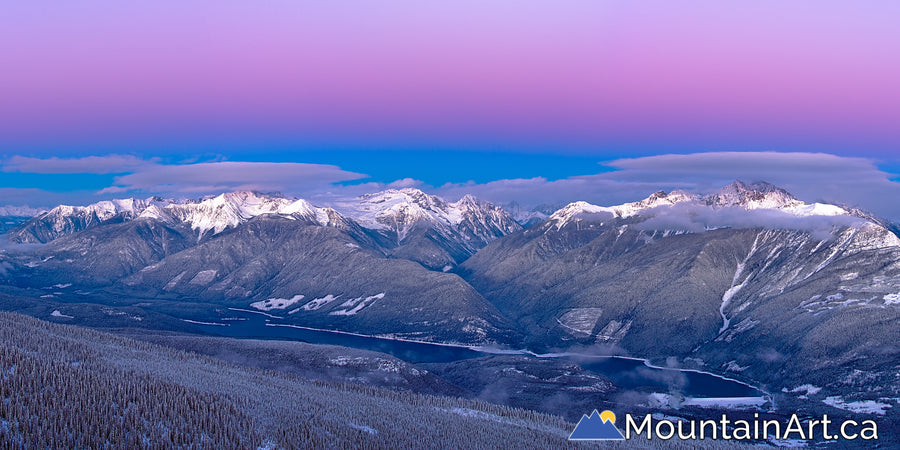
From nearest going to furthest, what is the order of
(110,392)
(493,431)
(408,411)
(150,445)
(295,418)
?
(150,445) < (110,392) < (295,418) < (493,431) < (408,411)

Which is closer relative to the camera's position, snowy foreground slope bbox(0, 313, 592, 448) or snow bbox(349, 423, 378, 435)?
snowy foreground slope bbox(0, 313, 592, 448)

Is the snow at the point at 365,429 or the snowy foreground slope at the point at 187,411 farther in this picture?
the snow at the point at 365,429

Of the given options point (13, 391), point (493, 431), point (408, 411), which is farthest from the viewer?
Result: point (408, 411)

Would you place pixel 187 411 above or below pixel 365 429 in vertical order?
above

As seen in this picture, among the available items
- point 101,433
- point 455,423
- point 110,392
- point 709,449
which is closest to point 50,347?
point 110,392

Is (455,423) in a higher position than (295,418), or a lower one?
lower

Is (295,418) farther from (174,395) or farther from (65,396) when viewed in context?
(65,396)

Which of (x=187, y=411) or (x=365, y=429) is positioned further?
(x=365, y=429)

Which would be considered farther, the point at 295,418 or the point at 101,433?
the point at 295,418

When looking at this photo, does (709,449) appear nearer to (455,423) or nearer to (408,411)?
(455,423)

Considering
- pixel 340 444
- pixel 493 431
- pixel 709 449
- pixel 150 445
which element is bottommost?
pixel 709 449
